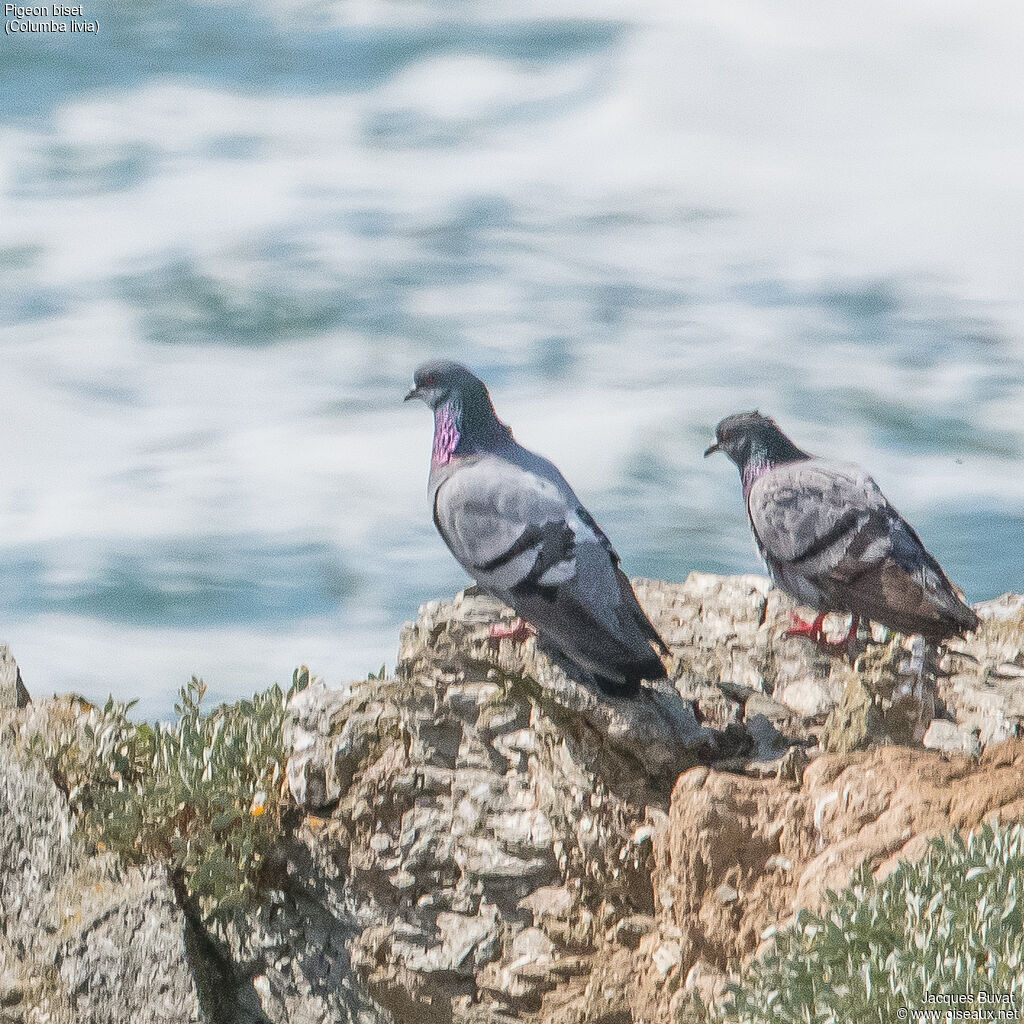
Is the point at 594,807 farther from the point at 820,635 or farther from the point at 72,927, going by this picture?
the point at 72,927

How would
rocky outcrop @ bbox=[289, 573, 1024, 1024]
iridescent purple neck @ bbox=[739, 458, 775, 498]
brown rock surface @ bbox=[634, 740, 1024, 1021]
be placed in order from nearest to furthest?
brown rock surface @ bbox=[634, 740, 1024, 1021], rocky outcrop @ bbox=[289, 573, 1024, 1024], iridescent purple neck @ bbox=[739, 458, 775, 498]

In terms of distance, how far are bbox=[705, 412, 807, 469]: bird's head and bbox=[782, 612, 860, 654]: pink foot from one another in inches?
41.4

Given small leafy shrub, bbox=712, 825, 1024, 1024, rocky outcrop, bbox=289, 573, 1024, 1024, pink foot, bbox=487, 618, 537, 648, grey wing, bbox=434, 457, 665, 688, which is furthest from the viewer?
pink foot, bbox=487, 618, 537, 648

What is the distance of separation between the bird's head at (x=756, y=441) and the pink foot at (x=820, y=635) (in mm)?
1052

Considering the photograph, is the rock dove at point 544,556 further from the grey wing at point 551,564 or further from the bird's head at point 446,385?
the bird's head at point 446,385

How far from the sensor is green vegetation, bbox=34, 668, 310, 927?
23.5ft

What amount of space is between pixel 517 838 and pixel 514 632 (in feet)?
3.64

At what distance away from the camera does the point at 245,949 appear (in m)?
7.14

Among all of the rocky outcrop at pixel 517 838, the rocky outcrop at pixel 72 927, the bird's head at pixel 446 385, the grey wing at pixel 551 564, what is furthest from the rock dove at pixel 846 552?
the rocky outcrop at pixel 72 927

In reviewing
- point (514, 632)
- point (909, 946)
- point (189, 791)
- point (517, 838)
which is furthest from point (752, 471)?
point (189, 791)

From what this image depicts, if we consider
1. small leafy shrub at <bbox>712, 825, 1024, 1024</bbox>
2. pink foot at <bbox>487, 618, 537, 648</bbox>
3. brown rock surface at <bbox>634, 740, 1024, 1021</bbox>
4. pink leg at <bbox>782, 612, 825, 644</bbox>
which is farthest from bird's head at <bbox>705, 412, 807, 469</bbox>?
small leafy shrub at <bbox>712, 825, 1024, 1024</bbox>

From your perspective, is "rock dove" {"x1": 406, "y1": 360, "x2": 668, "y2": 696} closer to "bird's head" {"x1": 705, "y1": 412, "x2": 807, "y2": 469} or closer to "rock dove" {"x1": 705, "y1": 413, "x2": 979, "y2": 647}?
"rock dove" {"x1": 705, "y1": 413, "x2": 979, "y2": 647}

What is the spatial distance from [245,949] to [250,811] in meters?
0.77

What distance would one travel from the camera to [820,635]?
7.88 m
